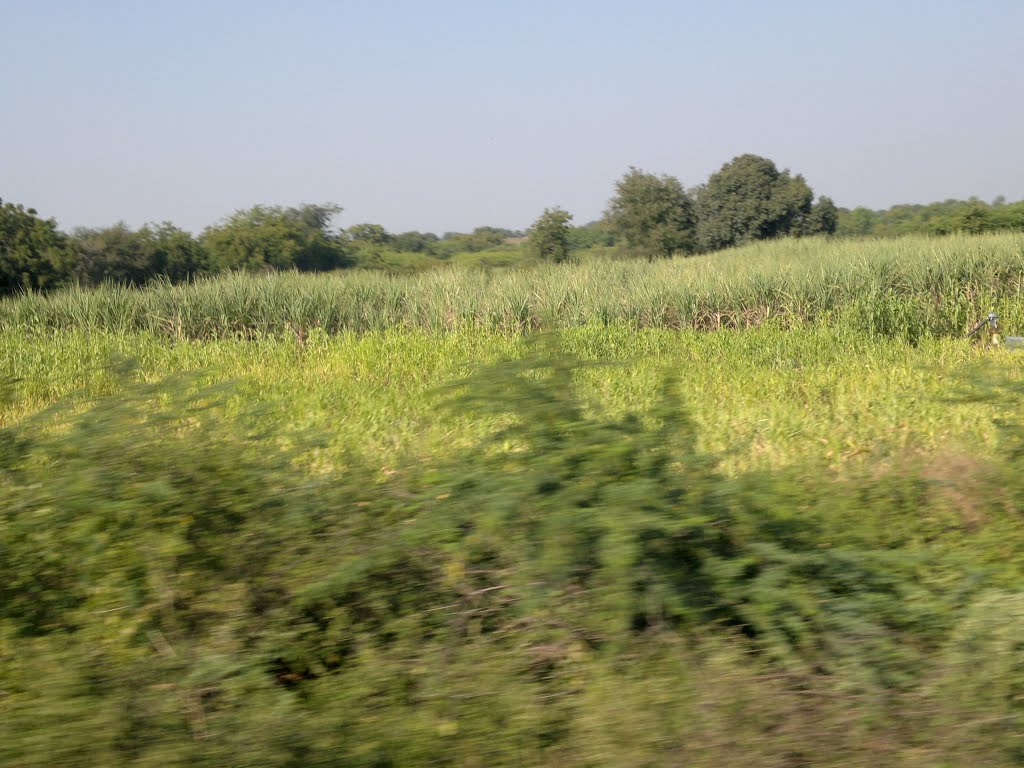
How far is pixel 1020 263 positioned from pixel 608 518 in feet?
44.7

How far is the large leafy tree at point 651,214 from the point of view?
34.2 meters

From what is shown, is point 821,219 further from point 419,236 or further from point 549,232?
point 419,236

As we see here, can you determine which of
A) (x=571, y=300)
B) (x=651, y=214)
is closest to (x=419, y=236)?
(x=651, y=214)

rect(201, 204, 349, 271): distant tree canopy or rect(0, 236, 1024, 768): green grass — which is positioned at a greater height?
rect(201, 204, 349, 271): distant tree canopy

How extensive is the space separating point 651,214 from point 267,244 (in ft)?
56.2

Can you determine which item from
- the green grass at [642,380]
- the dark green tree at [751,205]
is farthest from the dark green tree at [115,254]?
the dark green tree at [751,205]

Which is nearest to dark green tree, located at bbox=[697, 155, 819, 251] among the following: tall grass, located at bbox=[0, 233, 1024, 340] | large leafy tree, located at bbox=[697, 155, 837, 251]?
large leafy tree, located at bbox=[697, 155, 837, 251]

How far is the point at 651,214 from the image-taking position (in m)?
34.4

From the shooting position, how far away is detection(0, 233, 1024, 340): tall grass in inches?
504

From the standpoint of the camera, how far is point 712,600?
303 cm

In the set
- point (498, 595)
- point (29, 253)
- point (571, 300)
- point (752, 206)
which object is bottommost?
point (498, 595)

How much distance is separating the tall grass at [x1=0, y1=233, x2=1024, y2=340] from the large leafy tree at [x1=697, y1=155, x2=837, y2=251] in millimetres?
21391

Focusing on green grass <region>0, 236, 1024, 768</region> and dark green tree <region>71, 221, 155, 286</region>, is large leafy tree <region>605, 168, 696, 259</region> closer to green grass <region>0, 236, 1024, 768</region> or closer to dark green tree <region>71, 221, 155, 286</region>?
dark green tree <region>71, 221, 155, 286</region>

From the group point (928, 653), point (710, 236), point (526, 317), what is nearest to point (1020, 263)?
point (526, 317)
